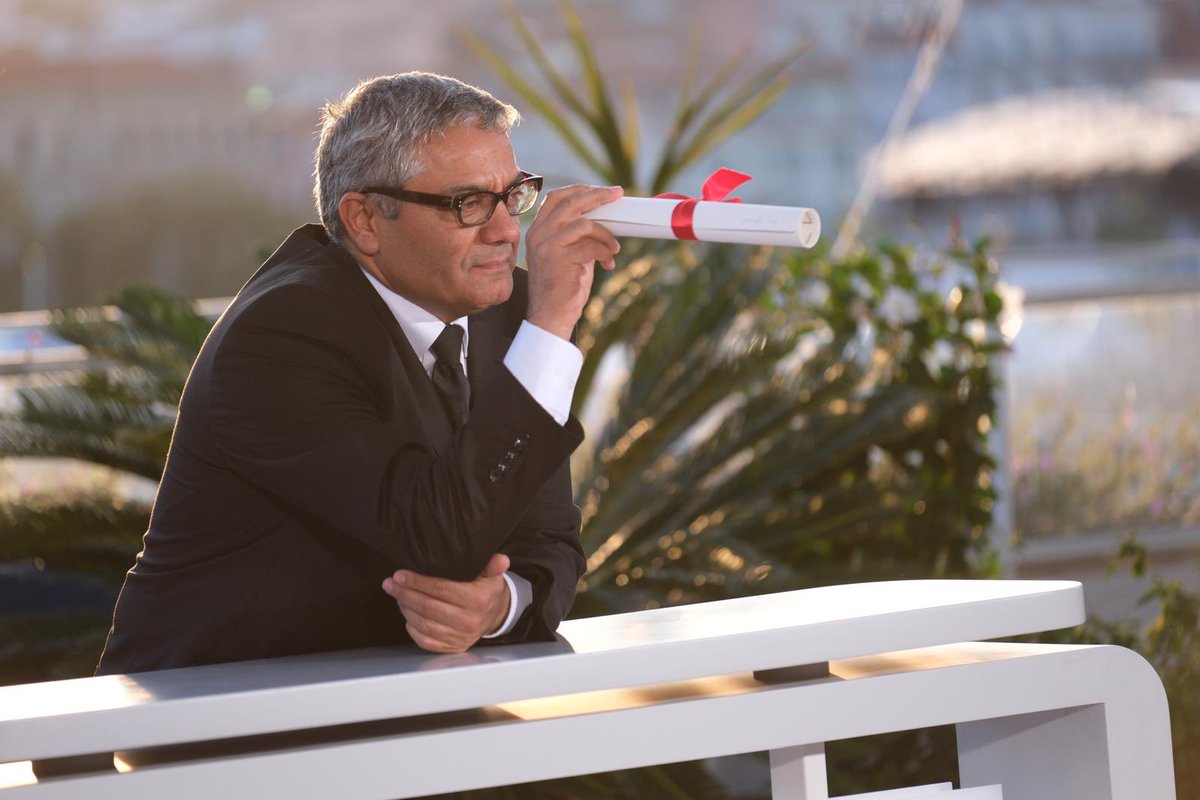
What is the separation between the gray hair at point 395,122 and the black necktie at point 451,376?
0.68ft

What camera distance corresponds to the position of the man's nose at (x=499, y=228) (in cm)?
204

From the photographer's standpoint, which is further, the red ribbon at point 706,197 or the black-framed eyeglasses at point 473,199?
the black-framed eyeglasses at point 473,199

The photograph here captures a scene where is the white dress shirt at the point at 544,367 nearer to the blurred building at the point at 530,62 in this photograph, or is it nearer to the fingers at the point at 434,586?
the fingers at the point at 434,586

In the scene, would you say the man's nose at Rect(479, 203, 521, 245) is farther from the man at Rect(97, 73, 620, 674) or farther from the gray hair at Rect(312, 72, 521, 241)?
the gray hair at Rect(312, 72, 521, 241)

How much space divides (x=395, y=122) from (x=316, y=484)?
0.53 m

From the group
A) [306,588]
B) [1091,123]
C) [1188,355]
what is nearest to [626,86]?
[1188,355]

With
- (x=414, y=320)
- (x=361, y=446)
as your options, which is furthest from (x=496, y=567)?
(x=414, y=320)

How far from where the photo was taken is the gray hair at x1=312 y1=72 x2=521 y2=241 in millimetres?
2004

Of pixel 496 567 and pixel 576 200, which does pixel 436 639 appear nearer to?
pixel 496 567

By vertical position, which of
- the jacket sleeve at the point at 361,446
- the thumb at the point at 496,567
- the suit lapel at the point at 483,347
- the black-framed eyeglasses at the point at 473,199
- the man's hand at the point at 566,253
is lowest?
the thumb at the point at 496,567

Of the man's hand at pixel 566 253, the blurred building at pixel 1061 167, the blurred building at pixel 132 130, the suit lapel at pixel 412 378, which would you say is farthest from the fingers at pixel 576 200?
the blurred building at pixel 1061 167

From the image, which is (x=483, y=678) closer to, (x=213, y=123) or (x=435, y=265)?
(x=435, y=265)

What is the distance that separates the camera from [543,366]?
5.94 feet

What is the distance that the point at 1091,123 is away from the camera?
86.7ft
